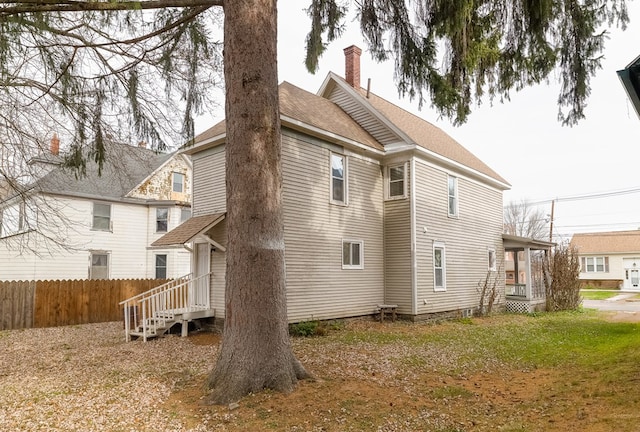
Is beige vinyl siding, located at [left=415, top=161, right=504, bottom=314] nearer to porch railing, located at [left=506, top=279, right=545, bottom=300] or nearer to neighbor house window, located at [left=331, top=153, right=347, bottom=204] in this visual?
porch railing, located at [left=506, top=279, right=545, bottom=300]

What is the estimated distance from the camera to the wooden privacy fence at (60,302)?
1342 centimetres

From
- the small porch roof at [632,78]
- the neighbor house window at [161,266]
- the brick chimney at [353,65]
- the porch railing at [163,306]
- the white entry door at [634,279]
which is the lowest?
the white entry door at [634,279]

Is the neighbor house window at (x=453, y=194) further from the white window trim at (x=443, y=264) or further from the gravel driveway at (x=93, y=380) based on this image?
the gravel driveway at (x=93, y=380)

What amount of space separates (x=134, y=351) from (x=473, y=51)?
8895 mm

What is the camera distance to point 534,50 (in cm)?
788

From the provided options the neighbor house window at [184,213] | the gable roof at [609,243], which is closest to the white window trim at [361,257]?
the neighbor house window at [184,213]

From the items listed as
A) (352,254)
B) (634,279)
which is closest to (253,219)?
(352,254)

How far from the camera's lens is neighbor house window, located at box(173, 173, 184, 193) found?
22558 millimetres

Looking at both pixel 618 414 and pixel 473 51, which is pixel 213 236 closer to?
pixel 473 51

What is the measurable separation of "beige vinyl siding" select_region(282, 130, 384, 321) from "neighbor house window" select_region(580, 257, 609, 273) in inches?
1367

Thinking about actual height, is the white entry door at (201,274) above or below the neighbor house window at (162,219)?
below

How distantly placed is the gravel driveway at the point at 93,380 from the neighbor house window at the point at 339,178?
227 inches

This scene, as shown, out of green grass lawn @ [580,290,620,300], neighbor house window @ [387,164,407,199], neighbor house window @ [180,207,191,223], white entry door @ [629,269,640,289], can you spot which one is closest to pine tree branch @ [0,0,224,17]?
neighbor house window @ [387,164,407,199]

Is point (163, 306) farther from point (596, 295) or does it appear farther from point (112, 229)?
point (596, 295)
